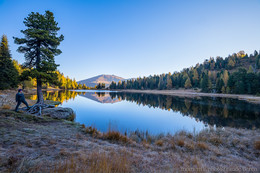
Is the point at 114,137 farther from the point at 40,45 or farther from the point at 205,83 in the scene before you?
the point at 205,83

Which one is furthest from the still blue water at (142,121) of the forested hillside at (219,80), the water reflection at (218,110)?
the forested hillside at (219,80)

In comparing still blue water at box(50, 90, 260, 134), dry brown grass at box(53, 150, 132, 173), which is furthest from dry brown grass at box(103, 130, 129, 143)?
dry brown grass at box(53, 150, 132, 173)

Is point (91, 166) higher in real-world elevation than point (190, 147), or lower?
higher

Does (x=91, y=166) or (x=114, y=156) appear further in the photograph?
(x=114, y=156)

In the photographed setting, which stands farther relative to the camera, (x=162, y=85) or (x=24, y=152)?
(x=162, y=85)

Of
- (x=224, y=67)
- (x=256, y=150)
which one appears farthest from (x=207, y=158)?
(x=224, y=67)

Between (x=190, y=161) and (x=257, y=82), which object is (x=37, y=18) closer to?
(x=190, y=161)

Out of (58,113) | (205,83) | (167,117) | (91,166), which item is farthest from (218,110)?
(205,83)

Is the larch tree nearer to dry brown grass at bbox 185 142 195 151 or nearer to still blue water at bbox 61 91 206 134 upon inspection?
still blue water at bbox 61 91 206 134

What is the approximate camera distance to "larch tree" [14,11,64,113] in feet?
43.5

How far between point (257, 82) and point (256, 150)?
181ft

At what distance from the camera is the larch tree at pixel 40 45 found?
13250 mm

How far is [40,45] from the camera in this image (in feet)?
48.1

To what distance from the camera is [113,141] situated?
646 centimetres
